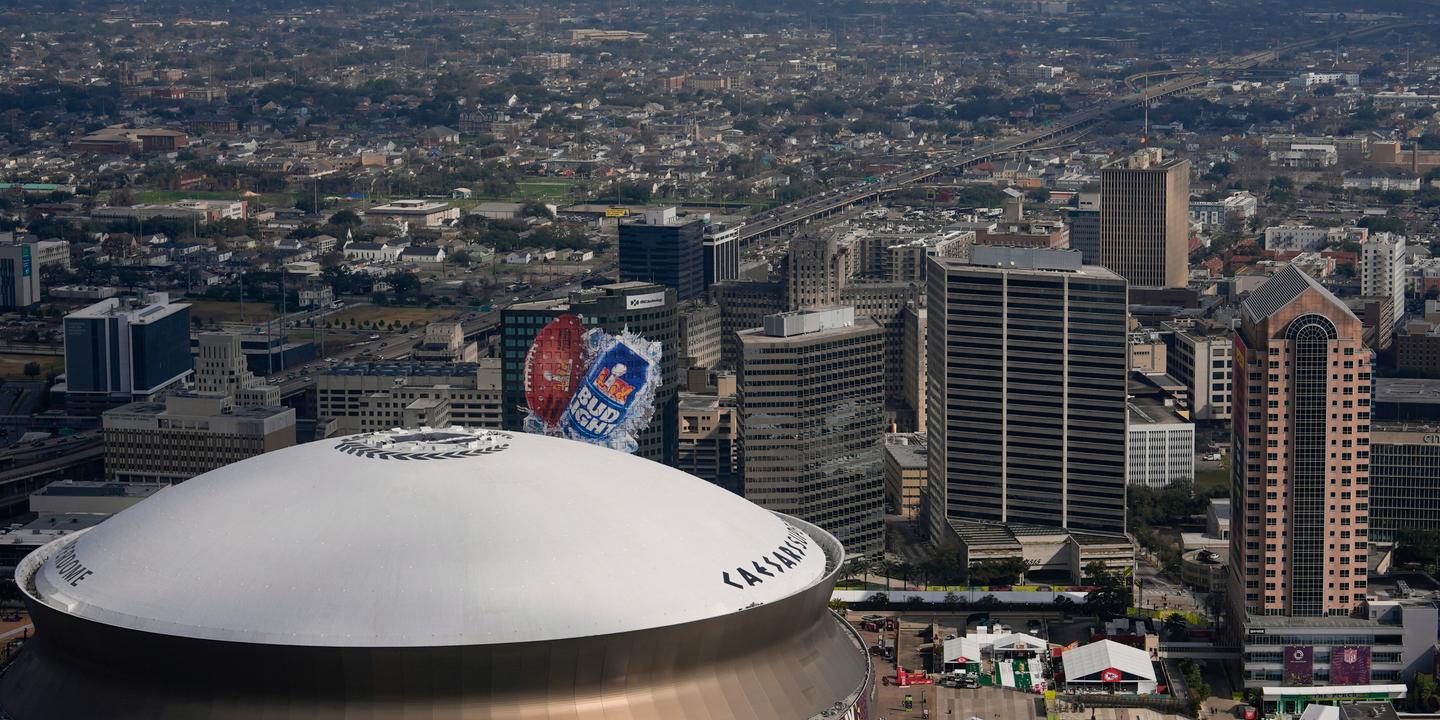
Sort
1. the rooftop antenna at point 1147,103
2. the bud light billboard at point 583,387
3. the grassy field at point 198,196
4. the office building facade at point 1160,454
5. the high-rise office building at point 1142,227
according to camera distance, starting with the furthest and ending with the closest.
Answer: the rooftop antenna at point 1147,103 < the grassy field at point 198,196 < the high-rise office building at point 1142,227 < the office building facade at point 1160,454 < the bud light billboard at point 583,387

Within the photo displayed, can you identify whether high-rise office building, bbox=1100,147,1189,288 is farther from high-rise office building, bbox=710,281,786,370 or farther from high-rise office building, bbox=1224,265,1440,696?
high-rise office building, bbox=1224,265,1440,696

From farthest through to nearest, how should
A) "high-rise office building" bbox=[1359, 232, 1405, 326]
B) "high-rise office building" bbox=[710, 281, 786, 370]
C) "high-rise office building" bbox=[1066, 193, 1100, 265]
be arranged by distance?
"high-rise office building" bbox=[1066, 193, 1100, 265] → "high-rise office building" bbox=[1359, 232, 1405, 326] → "high-rise office building" bbox=[710, 281, 786, 370]

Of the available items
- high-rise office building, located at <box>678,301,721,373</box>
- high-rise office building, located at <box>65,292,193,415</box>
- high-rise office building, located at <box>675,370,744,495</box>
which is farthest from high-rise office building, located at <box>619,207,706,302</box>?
high-rise office building, located at <box>675,370,744,495</box>

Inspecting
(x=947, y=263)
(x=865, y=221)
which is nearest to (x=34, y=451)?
(x=947, y=263)

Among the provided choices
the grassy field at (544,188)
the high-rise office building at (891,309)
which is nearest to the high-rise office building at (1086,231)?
the high-rise office building at (891,309)

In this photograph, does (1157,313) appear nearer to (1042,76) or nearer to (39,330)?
(39,330)

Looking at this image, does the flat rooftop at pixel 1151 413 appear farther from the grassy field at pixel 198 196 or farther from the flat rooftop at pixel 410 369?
the grassy field at pixel 198 196
